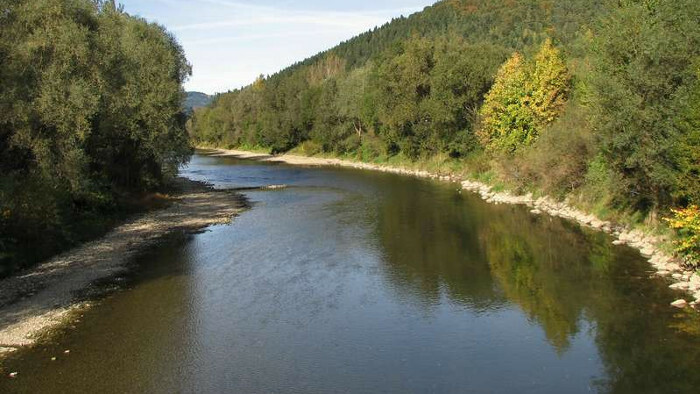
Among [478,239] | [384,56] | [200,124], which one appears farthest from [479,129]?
[200,124]

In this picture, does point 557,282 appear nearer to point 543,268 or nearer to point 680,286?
point 543,268

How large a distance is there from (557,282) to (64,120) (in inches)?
943

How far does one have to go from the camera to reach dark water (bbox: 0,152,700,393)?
51.2ft

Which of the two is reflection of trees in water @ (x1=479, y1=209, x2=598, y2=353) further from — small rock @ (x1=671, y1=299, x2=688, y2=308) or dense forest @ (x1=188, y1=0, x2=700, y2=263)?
dense forest @ (x1=188, y1=0, x2=700, y2=263)

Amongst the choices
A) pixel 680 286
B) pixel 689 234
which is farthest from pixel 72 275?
pixel 689 234

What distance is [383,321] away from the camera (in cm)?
1991

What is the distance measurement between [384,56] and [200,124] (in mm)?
89418

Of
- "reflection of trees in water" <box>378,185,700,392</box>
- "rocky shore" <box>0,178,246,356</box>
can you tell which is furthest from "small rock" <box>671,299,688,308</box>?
"rocky shore" <box>0,178,246,356</box>

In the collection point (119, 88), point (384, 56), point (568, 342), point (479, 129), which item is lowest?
point (568, 342)

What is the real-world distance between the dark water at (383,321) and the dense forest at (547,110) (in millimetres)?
4554

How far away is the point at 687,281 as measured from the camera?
71.7 ft

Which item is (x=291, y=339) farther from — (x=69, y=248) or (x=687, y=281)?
(x=69, y=248)

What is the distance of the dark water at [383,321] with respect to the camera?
15602mm

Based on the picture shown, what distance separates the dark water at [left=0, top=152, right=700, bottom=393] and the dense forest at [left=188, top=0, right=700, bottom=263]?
14.9 feet
